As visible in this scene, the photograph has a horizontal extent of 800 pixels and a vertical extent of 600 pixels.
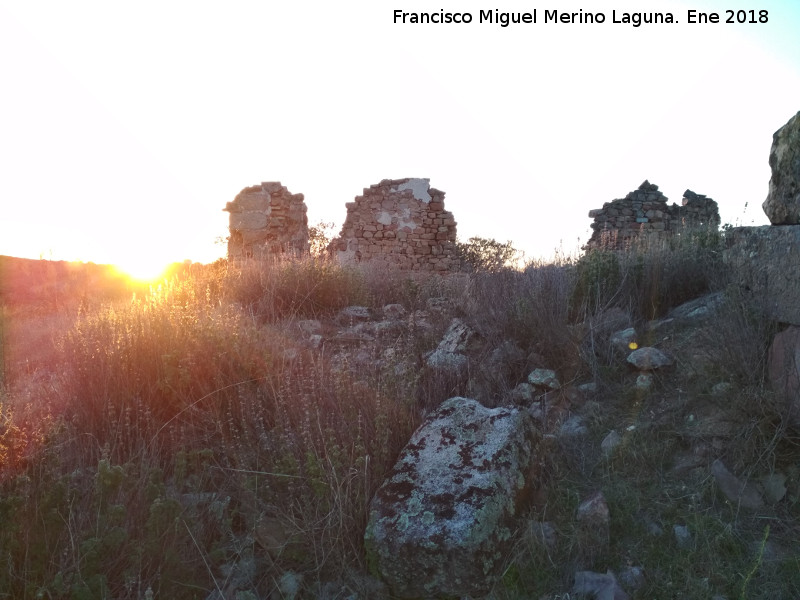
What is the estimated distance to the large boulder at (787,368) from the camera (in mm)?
2996

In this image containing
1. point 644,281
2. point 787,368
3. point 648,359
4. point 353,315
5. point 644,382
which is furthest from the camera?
point 353,315

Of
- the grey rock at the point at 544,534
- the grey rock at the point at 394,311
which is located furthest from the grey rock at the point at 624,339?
the grey rock at the point at 394,311

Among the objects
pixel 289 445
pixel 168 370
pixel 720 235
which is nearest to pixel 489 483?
pixel 289 445

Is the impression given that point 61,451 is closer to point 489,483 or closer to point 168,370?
point 168,370

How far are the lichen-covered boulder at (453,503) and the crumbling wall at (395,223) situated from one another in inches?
448

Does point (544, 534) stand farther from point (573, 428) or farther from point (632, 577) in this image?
point (573, 428)

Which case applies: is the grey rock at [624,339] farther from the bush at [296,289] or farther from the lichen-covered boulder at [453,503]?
the bush at [296,289]

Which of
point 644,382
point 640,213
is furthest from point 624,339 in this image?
point 640,213

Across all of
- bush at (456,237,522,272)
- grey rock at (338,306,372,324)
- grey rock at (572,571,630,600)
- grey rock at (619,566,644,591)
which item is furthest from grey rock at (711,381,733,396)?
bush at (456,237,522,272)

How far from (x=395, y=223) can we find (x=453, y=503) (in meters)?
12.1

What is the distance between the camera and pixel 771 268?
10.9 ft

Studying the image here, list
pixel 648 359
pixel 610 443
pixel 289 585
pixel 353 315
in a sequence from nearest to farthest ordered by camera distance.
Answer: pixel 289 585 → pixel 610 443 → pixel 648 359 → pixel 353 315

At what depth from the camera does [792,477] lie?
2885 millimetres

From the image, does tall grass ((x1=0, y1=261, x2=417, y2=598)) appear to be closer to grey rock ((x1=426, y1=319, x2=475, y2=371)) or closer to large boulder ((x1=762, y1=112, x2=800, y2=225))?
grey rock ((x1=426, y1=319, x2=475, y2=371))
